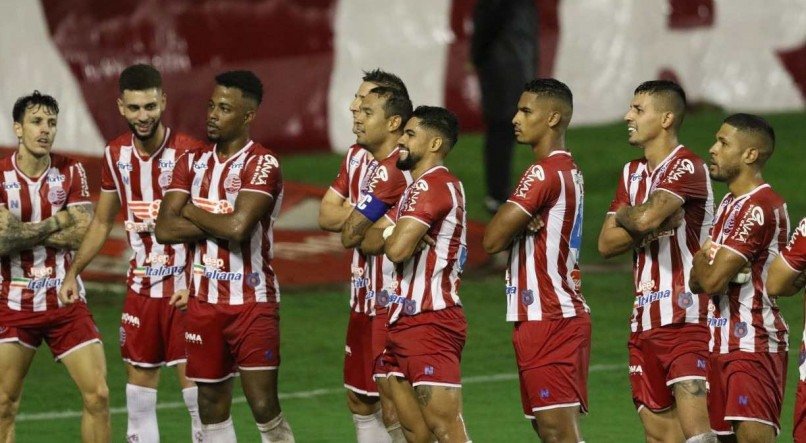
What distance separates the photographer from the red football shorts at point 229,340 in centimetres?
878

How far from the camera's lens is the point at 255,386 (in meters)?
8.80

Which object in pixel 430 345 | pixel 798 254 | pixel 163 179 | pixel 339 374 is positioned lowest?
pixel 339 374

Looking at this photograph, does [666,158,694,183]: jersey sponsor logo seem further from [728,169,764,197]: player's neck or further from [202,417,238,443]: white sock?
[202,417,238,443]: white sock

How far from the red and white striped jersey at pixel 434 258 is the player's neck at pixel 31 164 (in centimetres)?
250

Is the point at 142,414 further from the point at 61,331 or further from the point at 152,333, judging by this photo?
the point at 61,331

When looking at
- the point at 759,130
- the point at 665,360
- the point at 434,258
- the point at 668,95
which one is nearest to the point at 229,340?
the point at 434,258

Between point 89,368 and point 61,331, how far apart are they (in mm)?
303

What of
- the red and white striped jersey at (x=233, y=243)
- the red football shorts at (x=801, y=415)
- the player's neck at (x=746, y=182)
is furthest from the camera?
the red and white striped jersey at (x=233, y=243)

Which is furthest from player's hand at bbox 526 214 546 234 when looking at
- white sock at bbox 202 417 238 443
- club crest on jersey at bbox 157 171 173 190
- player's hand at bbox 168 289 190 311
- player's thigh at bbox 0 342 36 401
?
player's thigh at bbox 0 342 36 401

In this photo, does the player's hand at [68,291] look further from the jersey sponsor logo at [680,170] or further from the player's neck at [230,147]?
the jersey sponsor logo at [680,170]

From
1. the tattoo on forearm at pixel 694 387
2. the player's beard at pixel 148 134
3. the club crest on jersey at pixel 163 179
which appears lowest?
the tattoo on forearm at pixel 694 387

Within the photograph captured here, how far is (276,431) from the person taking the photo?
883 centimetres

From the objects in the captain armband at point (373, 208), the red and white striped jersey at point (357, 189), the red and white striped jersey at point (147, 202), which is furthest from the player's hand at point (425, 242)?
the red and white striped jersey at point (147, 202)

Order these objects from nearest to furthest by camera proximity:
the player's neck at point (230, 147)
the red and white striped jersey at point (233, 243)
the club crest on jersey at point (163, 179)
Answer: the red and white striped jersey at point (233, 243), the player's neck at point (230, 147), the club crest on jersey at point (163, 179)
